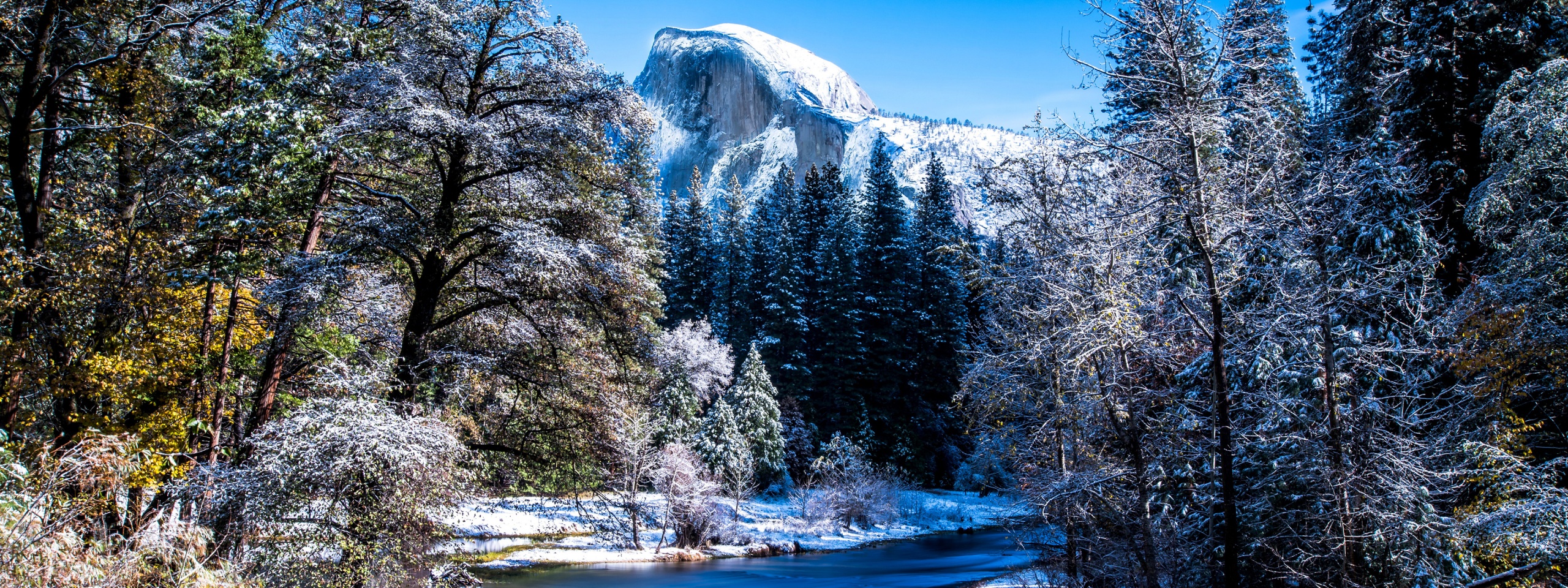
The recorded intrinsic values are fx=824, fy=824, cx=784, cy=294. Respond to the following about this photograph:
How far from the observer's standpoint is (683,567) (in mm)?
25703

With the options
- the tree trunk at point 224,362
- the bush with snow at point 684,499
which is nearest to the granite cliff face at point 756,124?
the bush with snow at point 684,499

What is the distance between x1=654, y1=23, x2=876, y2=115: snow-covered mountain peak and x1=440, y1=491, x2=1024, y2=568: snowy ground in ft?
303

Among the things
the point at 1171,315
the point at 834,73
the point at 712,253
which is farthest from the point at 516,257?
the point at 834,73

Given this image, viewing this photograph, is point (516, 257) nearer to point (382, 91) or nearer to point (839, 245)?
point (382, 91)

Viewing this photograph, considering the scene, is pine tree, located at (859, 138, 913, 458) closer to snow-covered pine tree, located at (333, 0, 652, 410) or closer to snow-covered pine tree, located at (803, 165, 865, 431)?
snow-covered pine tree, located at (803, 165, 865, 431)

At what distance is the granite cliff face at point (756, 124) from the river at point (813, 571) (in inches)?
3301

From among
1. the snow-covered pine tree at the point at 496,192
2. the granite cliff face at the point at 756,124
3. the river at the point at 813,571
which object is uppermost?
the granite cliff face at the point at 756,124

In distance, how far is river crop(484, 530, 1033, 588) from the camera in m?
22.3

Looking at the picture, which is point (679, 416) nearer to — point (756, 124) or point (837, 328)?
point (837, 328)

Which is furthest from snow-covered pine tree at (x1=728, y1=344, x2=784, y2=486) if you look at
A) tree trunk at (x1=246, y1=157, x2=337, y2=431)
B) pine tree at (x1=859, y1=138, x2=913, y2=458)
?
tree trunk at (x1=246, y1=157, x2=337, y2=431)

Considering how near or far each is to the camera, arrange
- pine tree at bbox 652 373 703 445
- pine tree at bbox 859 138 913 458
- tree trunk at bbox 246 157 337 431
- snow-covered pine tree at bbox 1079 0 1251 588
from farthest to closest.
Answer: pine tree at bbox 859 138 913 458 < pine tree at bbox 652 373 703 445 < tree trunk at bbox 246 157 337 431 < snow-covered pine tree at bbox 1079 0 1251 588

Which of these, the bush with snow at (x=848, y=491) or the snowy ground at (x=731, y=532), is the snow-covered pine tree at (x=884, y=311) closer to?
the bush with snow at (x=848, y=491)

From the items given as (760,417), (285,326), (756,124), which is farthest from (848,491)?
(756,124)

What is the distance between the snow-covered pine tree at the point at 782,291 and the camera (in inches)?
1672
